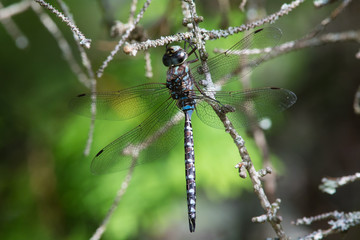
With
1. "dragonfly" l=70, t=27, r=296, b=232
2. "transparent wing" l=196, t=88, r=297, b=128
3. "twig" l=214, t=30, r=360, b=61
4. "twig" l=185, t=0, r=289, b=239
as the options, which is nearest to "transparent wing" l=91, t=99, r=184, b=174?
"dragonfly" l=70, t=27, r=296, b=232

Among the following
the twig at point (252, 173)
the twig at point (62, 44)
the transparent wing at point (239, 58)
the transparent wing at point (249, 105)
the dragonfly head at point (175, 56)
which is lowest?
the twig at point (252, 173)

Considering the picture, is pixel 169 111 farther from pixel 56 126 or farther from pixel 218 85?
pixel 56 126

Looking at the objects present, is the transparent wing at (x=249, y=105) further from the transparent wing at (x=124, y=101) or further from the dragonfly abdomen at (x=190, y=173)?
the transparent wing at (x=124, y=101)

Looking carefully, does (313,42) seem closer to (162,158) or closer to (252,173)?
(252,173)

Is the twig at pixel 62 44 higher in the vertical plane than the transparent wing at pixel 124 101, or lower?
higher

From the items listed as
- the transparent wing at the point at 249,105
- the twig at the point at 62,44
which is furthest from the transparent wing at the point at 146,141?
the twig at the point at 62,44

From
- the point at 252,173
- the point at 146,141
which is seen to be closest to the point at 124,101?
the point at 146,141

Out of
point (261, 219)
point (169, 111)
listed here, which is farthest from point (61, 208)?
point (261, 219)
